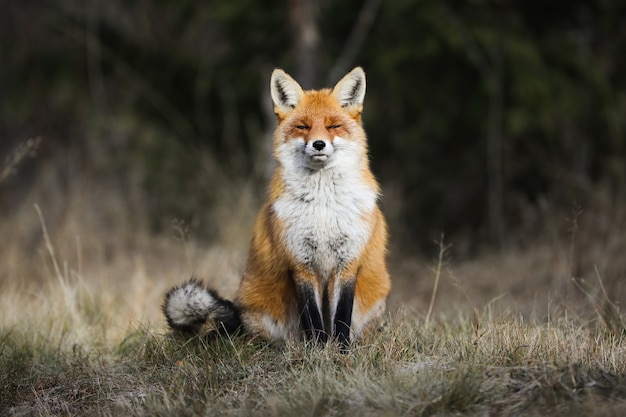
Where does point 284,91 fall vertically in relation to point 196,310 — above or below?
above

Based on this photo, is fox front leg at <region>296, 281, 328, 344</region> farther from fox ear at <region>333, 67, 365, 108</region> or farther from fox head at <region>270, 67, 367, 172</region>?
fox ear at <region>333, 67, 365, 108</region>

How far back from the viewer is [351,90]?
4566 millimetres

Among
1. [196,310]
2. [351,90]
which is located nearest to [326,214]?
[351,90]

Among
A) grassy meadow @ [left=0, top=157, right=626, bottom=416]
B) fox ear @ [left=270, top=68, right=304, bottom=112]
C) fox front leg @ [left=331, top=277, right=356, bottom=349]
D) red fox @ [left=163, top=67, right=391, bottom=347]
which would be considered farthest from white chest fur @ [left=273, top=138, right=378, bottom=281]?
grassy meadow @ [left=0, top=157, right=626, bottom=416]

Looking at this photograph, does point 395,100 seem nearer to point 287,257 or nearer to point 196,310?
point 287,257

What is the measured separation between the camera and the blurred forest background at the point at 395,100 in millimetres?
9148

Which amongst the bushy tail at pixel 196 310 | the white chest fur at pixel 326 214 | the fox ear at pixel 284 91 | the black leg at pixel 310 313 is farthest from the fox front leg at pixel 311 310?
the fox ear at pixel 284 91

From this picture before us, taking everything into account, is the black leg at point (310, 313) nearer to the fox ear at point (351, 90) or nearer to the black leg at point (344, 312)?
the black leg at point (344, 312)

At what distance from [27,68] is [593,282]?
27.4ft

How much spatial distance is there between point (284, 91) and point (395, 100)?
774cm

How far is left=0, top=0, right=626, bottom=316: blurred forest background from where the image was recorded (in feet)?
30.0

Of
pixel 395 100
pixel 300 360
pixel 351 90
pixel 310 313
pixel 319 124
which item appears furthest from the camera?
pixel 395 100

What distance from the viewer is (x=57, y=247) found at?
7.82 metres

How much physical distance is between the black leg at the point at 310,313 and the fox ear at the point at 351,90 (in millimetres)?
1290
